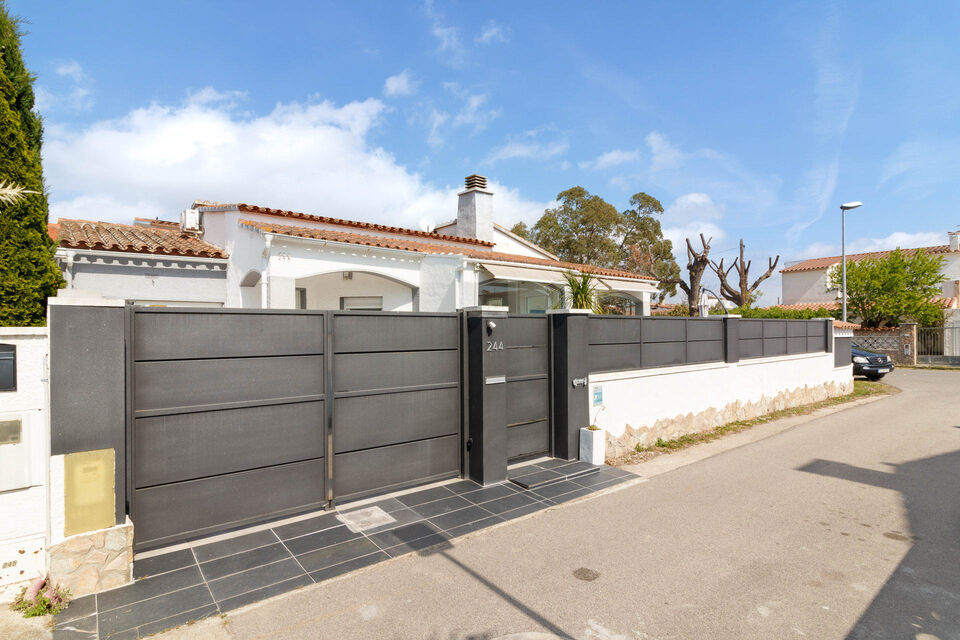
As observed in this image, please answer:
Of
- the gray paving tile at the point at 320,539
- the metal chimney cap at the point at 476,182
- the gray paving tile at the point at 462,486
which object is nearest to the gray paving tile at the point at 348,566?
the gray paving tile at the point at 320,539

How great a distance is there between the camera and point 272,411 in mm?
5117

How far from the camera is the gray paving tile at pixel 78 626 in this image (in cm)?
330

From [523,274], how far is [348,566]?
8962mm

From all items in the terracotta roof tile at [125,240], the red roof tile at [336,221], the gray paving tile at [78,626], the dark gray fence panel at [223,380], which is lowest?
the gray paving tile at [78,626]

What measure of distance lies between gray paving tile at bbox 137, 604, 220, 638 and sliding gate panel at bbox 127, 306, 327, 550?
1292 millimetres

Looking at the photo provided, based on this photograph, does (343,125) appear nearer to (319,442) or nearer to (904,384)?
(319,442)

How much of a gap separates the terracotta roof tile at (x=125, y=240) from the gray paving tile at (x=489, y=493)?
8152 millimetres

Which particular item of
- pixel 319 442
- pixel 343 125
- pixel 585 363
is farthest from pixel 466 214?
pixel 319 442

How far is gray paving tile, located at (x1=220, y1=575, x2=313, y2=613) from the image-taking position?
367cm

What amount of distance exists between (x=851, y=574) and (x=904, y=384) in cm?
1804

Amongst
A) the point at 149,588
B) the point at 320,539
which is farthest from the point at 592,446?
the point at 149,588

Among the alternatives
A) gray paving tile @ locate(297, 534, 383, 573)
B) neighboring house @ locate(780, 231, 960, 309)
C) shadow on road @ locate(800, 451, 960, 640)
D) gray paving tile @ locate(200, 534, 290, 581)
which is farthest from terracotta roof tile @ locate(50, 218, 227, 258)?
neighboring house @ locate(780, 231, 960, 309)

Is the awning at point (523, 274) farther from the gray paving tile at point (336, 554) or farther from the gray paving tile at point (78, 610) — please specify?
the gray paving tile at point (78, 610)

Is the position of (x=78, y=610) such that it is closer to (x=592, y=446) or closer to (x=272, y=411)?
(x=272, y=411)
